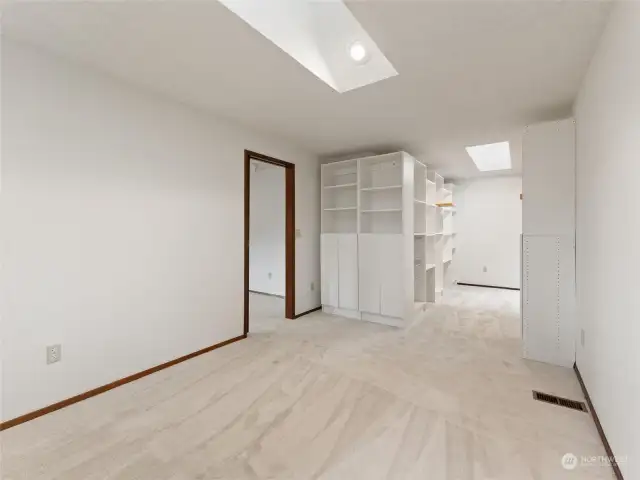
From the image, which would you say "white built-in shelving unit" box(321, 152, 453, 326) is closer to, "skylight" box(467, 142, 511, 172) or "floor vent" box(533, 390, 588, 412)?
"skylight" box(467, 142, 511, 172)

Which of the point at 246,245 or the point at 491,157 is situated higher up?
the point at 491,157

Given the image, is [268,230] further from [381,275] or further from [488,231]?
[488,231]

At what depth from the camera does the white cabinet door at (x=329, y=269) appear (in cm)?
440

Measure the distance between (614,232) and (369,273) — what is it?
8.91 ft

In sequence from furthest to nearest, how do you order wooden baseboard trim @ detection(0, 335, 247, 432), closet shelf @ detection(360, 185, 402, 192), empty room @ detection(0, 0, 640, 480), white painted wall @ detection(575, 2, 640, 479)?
closet shelf @ detection(360, 185, 402, 192) → wooden baseboard trim @ detection(0, 335, 247, 432) → empty room @ detection(0, 0, 640, 480) → white painted wall @ detection(575, 2, 640, 479)

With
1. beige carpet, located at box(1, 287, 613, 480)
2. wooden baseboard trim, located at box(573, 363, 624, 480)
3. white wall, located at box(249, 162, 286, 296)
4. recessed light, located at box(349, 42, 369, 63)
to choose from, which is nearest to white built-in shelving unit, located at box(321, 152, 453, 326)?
beige carpet, located at box(1, 287, 613, 480)

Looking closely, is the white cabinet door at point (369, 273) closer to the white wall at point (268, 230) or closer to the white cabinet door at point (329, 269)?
the white cabinet door at point (329, 269)

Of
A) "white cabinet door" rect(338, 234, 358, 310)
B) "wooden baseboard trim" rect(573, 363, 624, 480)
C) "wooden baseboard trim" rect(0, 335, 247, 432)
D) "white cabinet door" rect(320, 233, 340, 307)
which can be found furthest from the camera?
"white cabinet door" rect(320, 233, 340, 307)

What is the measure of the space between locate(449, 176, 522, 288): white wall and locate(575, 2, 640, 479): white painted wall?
4.63 meters

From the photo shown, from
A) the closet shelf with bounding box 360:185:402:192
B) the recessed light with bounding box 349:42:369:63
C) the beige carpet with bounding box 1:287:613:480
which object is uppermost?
the recessed light with bounding box 349:42:369:63

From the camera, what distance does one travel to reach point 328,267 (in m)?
4.48

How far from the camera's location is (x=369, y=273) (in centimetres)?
410

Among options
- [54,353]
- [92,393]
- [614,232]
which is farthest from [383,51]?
[92,393]

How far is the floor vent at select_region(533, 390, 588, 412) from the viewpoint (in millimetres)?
2072
